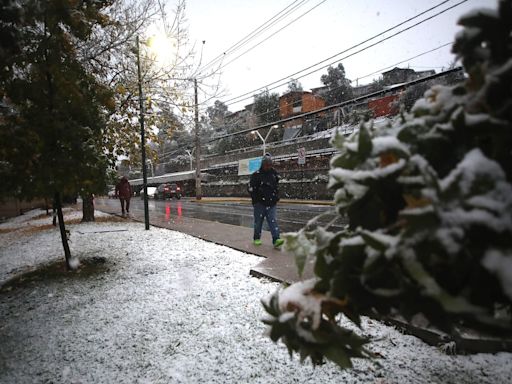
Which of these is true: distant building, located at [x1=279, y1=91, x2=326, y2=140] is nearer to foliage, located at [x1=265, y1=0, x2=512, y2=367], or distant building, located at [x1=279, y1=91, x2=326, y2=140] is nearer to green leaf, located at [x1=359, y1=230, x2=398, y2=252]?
foliage, located at [x1=265, y1=0, x2=512, y2=367]

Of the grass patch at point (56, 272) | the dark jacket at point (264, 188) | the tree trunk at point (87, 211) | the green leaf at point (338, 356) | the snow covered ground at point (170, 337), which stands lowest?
the snow covered ground at point (170, 337)

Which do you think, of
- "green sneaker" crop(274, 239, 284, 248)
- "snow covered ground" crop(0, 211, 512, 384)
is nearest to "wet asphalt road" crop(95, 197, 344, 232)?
"green sneaker" crop(274, 239, 284, 248)

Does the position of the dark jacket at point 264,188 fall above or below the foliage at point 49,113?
below

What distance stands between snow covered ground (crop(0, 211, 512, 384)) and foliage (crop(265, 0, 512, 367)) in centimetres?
83

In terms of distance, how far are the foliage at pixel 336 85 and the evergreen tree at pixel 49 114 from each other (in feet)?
106

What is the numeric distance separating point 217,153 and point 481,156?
144 ft

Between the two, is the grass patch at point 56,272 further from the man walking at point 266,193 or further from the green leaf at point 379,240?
the green leaf at point 379,240

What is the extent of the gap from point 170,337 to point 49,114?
3.93 meters

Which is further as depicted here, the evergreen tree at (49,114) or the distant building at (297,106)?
A: the distant building at (297,106)

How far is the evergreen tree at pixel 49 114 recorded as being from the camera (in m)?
4.47

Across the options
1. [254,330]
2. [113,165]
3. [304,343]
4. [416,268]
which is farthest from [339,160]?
[113,165]

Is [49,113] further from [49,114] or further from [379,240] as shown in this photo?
[379,240]

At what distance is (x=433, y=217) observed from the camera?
638 millimetres

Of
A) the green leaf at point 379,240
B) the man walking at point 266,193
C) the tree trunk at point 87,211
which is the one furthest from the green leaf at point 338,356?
the tree trunk at point 87,211
